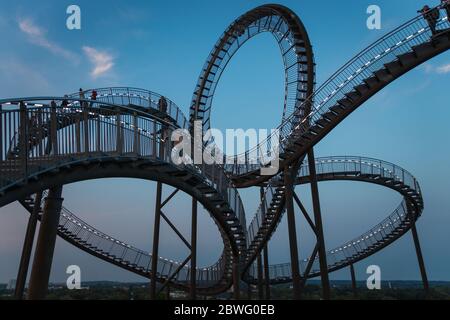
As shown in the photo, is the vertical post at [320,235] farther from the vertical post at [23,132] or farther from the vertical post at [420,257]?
the vertical post at [23,132]

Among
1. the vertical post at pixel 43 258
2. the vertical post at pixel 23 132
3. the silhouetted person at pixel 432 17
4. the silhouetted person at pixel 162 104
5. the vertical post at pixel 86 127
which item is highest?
the silhouetted person at pixel 162 104

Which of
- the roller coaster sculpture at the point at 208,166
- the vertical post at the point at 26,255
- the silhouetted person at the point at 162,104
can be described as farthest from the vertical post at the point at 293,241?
the vertical post at the point at 26,255

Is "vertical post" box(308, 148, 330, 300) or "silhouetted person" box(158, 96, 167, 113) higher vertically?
"silhouetted person" box(158, 96, 167, 113)

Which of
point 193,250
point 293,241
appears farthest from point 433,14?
point 193,250

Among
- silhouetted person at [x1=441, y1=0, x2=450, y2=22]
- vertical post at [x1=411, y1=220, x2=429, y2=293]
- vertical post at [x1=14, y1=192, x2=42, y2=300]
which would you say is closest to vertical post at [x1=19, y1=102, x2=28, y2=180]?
vertical post at [x1=14, y1=192, x2=42, y2=300]

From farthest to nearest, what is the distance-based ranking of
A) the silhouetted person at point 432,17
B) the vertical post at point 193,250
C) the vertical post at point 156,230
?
1. the vertical post at point 156,230
2. the vertical post at point 193,250
3. the silhouetted person at point 432,17

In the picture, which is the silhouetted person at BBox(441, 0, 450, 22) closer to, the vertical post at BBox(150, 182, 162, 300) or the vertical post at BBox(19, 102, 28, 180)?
the vertical post at BBox(19, 102, 28, 180)

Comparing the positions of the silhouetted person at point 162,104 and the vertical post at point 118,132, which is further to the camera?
the silhouetted person at point 162,104
